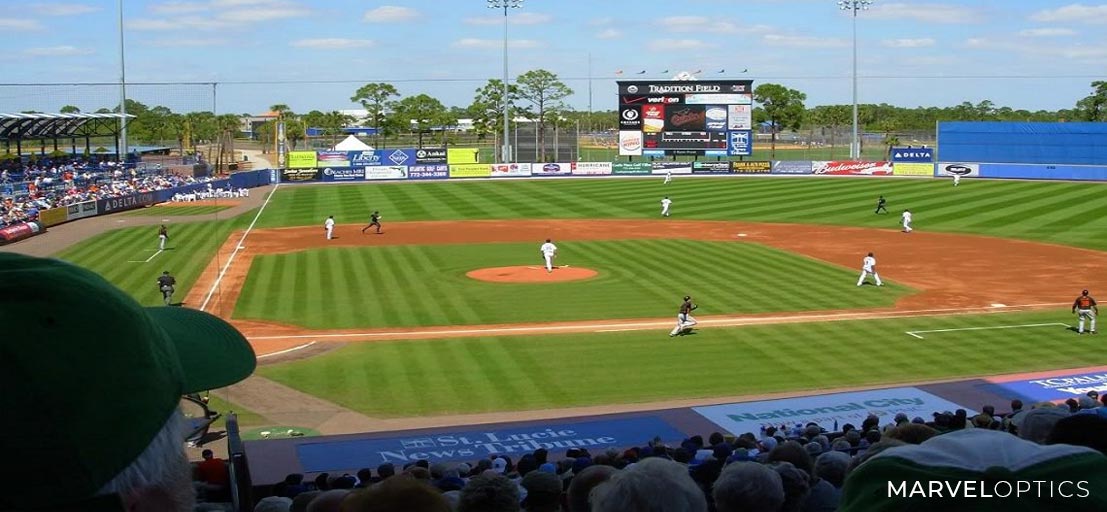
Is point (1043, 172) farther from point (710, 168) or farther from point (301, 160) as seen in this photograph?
point (301, 160)

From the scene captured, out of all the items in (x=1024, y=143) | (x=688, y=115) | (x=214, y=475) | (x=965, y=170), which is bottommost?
(x=214, y=475)

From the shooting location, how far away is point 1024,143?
3287 inches

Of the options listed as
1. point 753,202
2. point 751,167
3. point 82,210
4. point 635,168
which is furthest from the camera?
point 635,168

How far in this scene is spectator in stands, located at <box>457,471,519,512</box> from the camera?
5188mm

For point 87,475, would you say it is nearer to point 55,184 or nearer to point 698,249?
point 698,249

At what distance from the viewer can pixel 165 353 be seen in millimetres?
2299

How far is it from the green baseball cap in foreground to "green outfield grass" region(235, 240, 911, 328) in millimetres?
26478

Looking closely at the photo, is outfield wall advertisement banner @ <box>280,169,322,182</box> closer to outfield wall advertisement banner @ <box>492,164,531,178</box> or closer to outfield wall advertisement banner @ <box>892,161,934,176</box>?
outfield wall advertisement banner @ <box>492,164,531,178</box>

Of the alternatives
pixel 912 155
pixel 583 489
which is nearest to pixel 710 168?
pixel 912 155

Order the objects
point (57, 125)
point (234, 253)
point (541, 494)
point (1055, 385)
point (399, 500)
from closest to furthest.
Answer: point (399, 500) < point (541, 494) < point (1055, 385) < point (234, 253) < point (57, 125)

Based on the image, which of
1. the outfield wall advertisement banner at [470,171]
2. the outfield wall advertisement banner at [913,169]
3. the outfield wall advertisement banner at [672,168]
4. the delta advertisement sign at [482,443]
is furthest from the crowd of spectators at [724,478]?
the outfield wall advertisement banner at [470,171]

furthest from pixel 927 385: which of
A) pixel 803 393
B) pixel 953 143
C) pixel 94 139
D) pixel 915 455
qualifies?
pixel 94 139

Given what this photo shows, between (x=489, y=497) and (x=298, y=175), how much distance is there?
82.4 metres

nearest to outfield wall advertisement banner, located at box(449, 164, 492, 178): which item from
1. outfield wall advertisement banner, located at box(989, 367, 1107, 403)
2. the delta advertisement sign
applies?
outfield wall advertisement banner, located at box(989, 367, 1107, 403)
